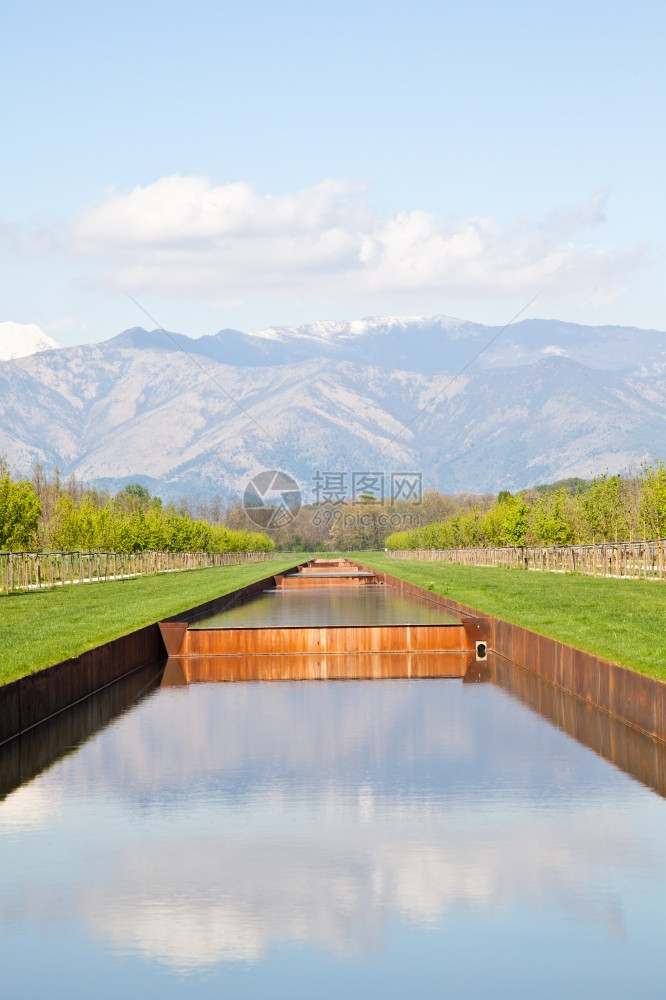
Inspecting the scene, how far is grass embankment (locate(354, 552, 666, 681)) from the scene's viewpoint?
18266 millimetres

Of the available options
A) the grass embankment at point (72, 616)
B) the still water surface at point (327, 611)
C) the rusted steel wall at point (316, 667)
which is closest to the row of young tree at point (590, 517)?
the still water surface at point (327, 611)

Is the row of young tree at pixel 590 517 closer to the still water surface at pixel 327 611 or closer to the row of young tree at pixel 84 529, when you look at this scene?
the still water surface at pixel 327 611

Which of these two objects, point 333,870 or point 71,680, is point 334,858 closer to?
point 333,870

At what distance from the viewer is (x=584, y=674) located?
18.0 m

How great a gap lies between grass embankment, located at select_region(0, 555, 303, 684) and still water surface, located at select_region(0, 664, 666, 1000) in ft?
9.52

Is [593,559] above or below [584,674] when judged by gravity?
above

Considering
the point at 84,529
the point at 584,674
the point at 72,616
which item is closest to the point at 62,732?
the point at 584,674

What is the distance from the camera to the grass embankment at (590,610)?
59.9ft

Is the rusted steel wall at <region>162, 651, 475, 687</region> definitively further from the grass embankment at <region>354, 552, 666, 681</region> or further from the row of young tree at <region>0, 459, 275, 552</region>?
the row of young tree at <region>0, 459, 275, 552</region>

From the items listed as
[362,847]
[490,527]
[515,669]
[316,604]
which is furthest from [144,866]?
[490,527]

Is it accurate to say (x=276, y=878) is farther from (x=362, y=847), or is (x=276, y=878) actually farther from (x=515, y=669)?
(x=515, y=669)

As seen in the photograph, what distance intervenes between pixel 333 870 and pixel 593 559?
43.5m

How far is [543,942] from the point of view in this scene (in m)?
8.34

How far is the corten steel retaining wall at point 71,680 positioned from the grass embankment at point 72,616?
191 mm
